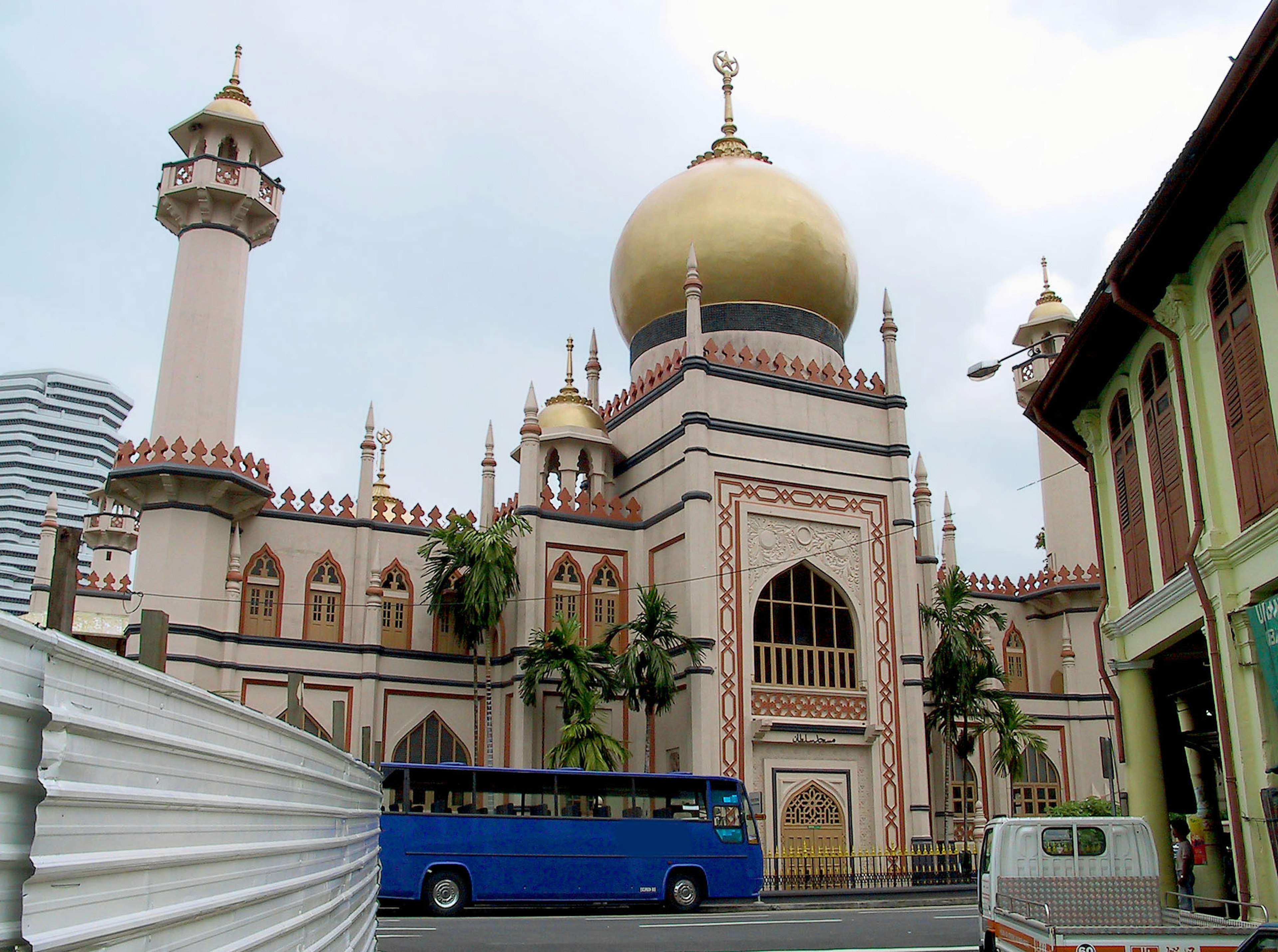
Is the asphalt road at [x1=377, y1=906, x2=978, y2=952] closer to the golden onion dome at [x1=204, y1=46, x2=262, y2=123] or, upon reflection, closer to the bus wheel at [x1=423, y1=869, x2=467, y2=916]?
the bus wheel at [x1=423, y1=869, x2=467, y2=916]

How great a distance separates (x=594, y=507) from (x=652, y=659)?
5226 mm

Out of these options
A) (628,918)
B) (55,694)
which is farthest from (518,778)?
(55,694)

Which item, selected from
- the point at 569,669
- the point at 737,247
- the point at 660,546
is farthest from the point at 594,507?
the point at 737,247

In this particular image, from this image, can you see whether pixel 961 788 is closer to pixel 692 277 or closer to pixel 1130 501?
pixel 692 277

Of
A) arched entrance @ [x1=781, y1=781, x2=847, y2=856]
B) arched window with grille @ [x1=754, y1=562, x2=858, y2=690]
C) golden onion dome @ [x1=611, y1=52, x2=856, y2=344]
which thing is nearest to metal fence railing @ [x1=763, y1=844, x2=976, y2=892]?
arched entrance @ [x1=781, y1=781, x2=847, y2=856]

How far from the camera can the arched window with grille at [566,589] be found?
27.0 m

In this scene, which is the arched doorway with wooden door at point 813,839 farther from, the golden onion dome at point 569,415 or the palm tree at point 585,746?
the golden onion dome at point 569,415

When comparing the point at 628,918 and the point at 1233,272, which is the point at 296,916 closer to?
the point at 1233,272

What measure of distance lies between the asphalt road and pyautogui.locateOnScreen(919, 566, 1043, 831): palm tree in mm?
A: 9260

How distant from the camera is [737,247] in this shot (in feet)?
101

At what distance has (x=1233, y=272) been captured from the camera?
1062 centimetres

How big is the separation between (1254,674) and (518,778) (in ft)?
38.5

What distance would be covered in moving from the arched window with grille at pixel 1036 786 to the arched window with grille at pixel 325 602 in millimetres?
18010

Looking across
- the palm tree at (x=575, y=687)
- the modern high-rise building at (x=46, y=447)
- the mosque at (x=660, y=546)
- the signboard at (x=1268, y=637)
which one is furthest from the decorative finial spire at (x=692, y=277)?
the modern high-rise building at (x=46, y=447)
